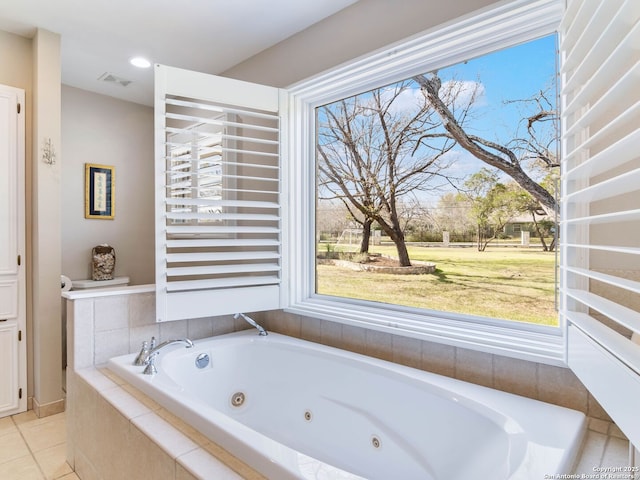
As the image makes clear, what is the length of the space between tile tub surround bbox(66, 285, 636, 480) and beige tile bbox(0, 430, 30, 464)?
37 centimetres

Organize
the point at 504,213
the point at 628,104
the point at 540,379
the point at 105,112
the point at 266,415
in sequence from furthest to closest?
the point at 105,112, the point at 266,415, the point at 504,213, the point at 540,379, the point at 628,104

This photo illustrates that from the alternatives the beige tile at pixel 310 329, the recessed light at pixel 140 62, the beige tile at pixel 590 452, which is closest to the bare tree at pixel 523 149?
the beige tile at pixel 590 452

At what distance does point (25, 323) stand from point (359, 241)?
2.36 meters

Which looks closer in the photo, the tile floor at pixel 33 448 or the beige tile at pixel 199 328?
the tile floor at pixel 33 448

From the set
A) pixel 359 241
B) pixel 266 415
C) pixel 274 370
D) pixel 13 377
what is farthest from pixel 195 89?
pixel 13 377

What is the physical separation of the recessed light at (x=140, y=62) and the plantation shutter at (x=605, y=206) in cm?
297

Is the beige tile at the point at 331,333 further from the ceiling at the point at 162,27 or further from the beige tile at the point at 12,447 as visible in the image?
the ceiling at the point at 162,27

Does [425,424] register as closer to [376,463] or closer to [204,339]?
[376,463]

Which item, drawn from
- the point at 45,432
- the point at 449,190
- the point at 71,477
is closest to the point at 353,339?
the point at 449,190

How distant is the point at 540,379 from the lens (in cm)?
159

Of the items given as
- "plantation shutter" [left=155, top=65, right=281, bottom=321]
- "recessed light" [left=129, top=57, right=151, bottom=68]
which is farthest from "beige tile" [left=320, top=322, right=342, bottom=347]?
"recessed light" [left=129, top=57, right=151, bottom=68]

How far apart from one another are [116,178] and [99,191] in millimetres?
212

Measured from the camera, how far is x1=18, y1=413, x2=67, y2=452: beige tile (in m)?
2.29

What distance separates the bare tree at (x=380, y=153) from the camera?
221 cm
